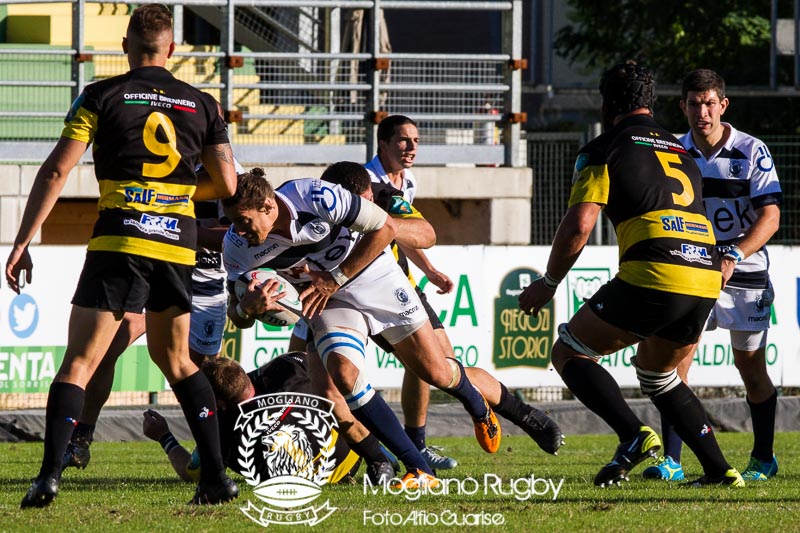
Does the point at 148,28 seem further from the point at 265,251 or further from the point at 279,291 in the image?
the point at 279,291

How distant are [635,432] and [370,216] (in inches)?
68.3

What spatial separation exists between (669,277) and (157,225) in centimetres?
242

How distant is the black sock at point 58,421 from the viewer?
5.54 metres

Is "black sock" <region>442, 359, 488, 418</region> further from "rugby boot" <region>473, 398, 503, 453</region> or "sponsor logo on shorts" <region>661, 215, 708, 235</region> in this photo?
"sponsor logo on shorts" <region>661, 215, 708, 235</region>

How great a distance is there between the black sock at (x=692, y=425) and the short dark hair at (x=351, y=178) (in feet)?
6.25

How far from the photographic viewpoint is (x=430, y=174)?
14289mm

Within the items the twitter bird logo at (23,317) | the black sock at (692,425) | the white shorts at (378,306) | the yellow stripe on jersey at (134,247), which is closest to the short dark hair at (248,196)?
the yellow stripe on jersey at (134,247)

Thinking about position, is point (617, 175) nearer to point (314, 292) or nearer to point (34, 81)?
point (314, 292)

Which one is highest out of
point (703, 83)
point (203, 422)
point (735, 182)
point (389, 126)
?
point (703, 83)

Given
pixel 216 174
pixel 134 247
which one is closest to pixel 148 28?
pixel 216 174

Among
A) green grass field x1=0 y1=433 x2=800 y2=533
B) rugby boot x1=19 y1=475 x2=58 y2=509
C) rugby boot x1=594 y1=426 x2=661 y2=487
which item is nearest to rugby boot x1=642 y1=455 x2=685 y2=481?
green grass field x1=0 y1=433 x2=800 y2=533

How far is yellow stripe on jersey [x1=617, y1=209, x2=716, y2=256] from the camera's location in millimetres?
6379

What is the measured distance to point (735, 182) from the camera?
7.76m

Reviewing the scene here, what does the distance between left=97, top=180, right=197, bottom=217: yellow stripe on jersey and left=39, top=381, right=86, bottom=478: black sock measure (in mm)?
794
